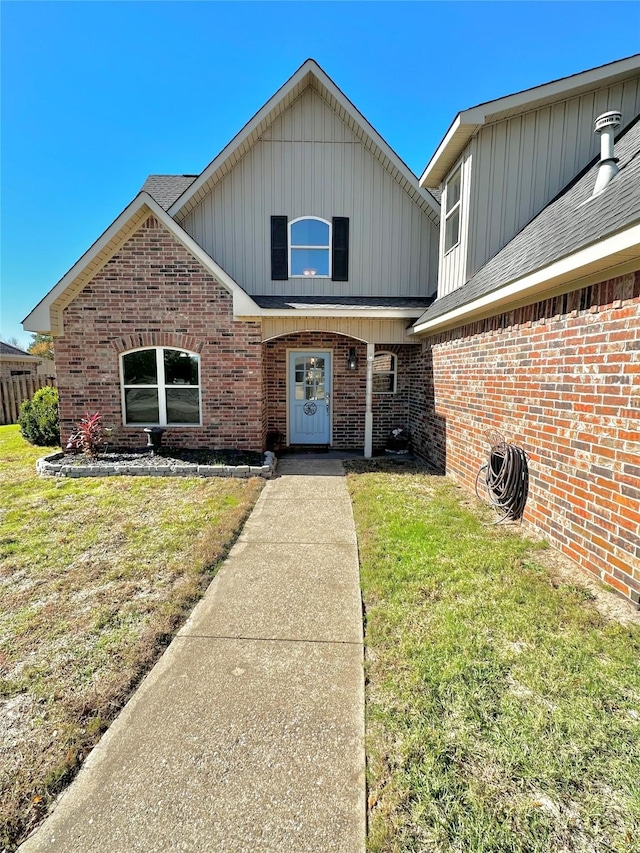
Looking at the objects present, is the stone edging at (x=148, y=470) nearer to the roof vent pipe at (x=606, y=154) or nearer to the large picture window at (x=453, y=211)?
the large picture window at (x=453, y=211)

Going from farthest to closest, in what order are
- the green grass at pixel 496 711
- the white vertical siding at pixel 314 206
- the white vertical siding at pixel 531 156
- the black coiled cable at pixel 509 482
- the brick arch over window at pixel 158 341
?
the white vertical siding at pixel 314 206 → the brick arch over window at pixel 158 341 → the white vertical siding at pixel 531 156 → the black coiled cable at pixel 509 482 → the green grass at pixel 496 711

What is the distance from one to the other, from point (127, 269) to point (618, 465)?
333 inches

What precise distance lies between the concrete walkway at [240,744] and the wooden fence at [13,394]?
587 inches

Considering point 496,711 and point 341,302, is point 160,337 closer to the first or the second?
point 341,302

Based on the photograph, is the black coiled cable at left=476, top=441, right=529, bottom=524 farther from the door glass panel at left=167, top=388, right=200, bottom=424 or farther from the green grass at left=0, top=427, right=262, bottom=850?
the door glass panel at left=167, top=388, right=200, bottom=424

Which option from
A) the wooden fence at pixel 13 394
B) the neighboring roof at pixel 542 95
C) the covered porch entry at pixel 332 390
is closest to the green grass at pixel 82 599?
the covered porch entry at pixel 332 390

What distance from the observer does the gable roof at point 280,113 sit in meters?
8.77

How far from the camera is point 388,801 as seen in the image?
1835mm

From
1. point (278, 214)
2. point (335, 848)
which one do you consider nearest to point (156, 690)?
point (335, 848)

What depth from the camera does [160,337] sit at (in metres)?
8.30

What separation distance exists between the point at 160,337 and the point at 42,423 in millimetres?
4285

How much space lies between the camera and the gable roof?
8766mm

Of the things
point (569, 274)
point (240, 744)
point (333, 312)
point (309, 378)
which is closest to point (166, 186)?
point (309, 378)

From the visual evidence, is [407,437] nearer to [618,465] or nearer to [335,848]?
[618,465]
